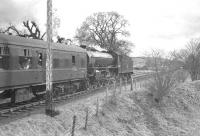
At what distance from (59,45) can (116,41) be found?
45.0 meters

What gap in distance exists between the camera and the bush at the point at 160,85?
2267 cm

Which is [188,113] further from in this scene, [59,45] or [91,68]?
[59,45]

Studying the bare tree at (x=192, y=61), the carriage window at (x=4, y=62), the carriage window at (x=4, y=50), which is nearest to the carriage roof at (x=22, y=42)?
the carriage window at (x=4, y=50)

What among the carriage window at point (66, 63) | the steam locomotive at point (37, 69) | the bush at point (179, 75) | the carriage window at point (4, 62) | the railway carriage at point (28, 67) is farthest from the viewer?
the bush at point (179, 75)

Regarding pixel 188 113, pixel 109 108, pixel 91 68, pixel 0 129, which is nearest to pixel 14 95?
pixel 0 129

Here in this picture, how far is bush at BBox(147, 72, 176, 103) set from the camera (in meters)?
22.7

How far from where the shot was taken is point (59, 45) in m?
17.0

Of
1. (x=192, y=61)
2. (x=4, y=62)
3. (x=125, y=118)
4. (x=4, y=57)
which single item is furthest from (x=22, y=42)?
(x=192, y=61)


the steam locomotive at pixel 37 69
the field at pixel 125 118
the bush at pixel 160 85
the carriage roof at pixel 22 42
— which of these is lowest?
the field at pixel 125 118

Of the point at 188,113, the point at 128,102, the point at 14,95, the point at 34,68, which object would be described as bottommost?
the point at 188,113

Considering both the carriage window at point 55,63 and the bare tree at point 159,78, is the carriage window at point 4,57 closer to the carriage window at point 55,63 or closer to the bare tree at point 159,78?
the carriage window at point 55,63

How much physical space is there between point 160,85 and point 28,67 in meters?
12.7

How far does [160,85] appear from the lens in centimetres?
2277

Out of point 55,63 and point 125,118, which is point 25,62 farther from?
point 125,118
